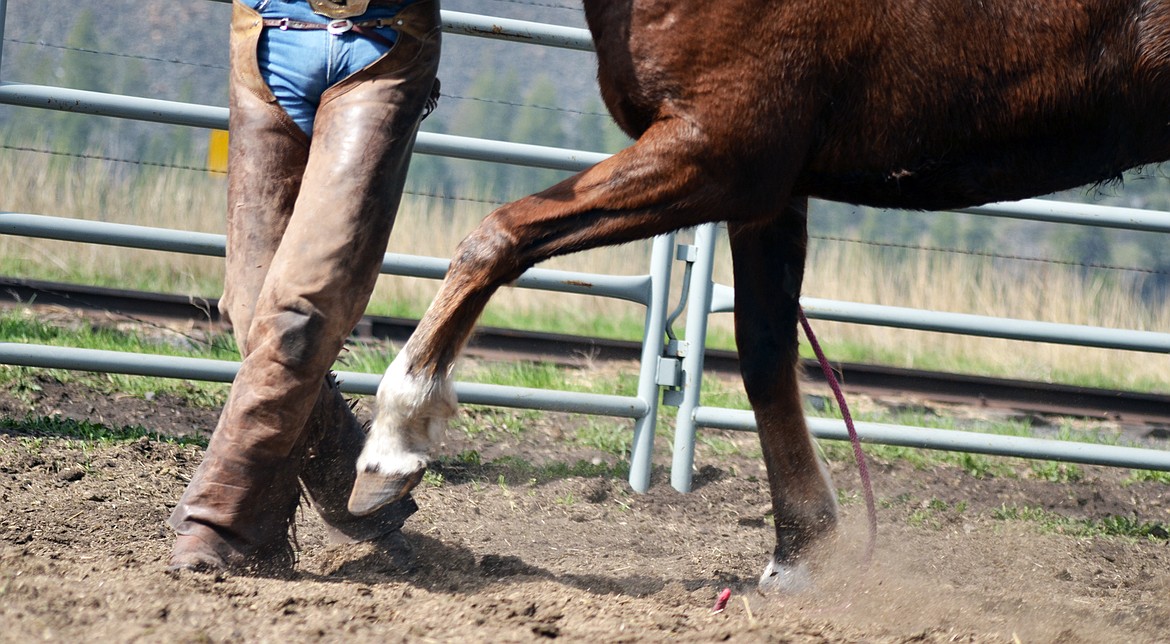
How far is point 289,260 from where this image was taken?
8.11ft

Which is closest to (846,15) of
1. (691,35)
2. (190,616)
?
(691,35)

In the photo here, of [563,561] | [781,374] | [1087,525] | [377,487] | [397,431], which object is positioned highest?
[781,374]

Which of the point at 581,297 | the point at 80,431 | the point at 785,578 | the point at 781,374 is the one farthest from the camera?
the point at 581,297

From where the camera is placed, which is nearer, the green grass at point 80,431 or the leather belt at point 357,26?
the leather belt at point 357,26

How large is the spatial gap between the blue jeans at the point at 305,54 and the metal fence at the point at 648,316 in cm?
131

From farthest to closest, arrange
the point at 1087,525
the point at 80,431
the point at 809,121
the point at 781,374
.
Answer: the point at 1087,525 < the point at 80,431 < the point at 781,374 < the point at 809,121

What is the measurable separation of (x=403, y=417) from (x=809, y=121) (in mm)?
1148

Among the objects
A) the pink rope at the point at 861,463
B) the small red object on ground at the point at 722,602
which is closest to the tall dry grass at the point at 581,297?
the pink rope at the point at 861,463

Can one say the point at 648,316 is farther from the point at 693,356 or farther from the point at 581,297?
the point at 581,297

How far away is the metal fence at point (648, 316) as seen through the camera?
3816 millimetres

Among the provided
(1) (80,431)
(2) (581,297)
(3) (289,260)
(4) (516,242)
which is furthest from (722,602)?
(2) (581,297)

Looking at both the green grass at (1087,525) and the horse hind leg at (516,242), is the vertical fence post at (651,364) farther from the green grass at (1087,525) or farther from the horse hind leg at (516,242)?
the horse hind leg at (516,242)

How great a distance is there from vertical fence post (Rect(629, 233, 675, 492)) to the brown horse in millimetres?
1324

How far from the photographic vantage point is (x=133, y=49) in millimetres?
9039
